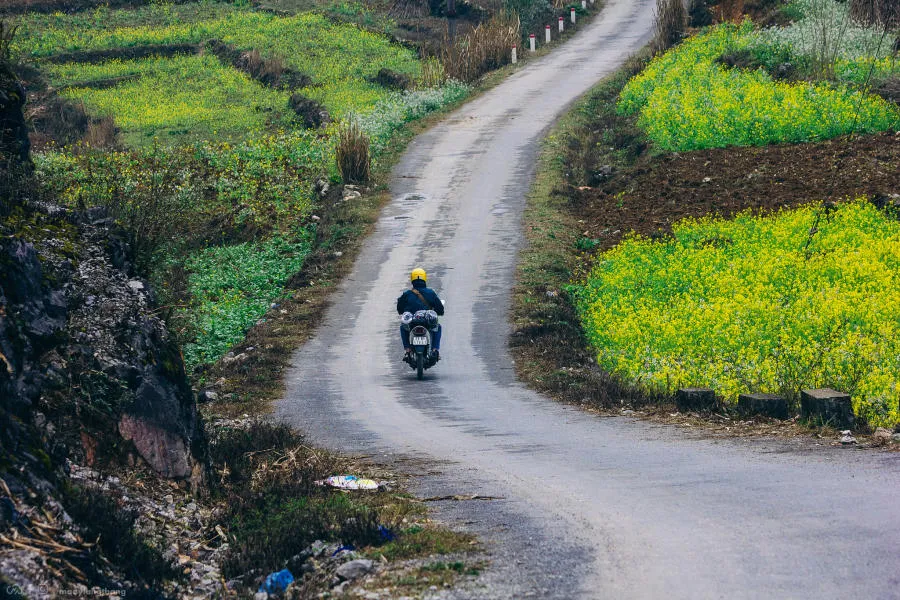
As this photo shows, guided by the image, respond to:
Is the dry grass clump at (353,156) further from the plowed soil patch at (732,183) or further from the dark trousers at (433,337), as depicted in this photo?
the dark trousers at (433,337)

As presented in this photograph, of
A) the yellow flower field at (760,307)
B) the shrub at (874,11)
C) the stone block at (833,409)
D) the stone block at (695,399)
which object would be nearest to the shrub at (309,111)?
the yellow flower field at (760,307)

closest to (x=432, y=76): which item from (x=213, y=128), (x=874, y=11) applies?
(x=213, y=128)

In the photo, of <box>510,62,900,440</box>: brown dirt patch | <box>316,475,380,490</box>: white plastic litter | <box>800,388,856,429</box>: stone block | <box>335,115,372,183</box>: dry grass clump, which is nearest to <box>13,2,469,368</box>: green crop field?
<box>335,115,372,183</box>: dry grass clump

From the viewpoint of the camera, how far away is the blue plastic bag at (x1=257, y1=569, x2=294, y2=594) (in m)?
7.20

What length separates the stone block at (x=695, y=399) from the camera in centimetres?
1252

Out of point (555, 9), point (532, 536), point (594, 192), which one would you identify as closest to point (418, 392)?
point (532, 536)

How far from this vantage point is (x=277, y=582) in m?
7.26

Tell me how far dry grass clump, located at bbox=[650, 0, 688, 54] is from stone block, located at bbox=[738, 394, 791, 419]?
115 feet

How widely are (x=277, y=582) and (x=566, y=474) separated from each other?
3363mm

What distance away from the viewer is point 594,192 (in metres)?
28.2

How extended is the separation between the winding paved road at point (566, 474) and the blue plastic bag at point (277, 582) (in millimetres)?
1353

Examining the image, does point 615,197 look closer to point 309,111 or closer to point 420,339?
point 420,339

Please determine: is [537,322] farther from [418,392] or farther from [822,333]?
[822,333]

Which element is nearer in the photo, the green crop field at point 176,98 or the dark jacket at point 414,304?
the dark jacket at point 414,304
